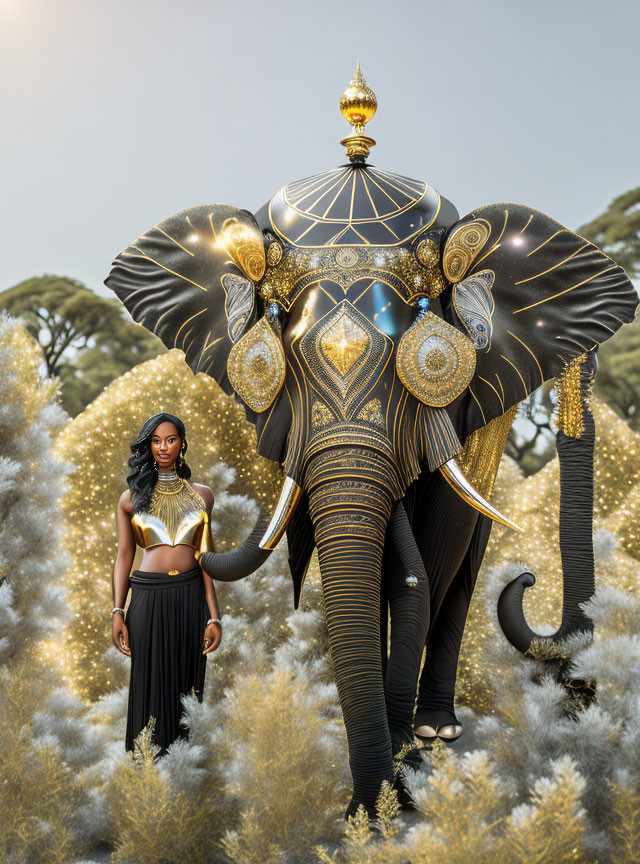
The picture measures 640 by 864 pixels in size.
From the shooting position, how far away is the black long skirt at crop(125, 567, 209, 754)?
312 centimetres

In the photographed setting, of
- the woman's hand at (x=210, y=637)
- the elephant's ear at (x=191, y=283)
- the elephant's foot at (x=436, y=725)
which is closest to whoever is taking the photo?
the woman's hand at (x=210, y=637)

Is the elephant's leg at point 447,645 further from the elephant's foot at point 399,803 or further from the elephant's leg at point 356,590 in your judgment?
the elephant's leg at point 356,590

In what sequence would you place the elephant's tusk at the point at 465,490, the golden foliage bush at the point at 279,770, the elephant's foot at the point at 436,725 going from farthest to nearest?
the elephant's foot at the point at 436,725, the elephant's tusk at the point at 465,490, the golden foliage bush at the point at 279,770

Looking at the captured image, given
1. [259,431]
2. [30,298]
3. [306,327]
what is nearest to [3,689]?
[259,431]

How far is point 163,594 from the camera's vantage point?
3.15 metres

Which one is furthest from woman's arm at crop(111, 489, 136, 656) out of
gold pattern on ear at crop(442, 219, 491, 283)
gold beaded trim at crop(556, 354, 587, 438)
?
gold beaded trim at crop(556, 354, 587, 438)

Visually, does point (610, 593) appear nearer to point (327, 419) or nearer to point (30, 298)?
point (327, 419)

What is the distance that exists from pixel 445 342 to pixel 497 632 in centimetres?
158

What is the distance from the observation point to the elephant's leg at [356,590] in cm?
270

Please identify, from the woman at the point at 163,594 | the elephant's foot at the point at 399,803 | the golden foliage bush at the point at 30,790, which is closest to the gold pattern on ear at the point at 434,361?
the woman at the point at 163,594

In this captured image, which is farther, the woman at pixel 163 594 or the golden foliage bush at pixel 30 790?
the woman at pixel 163 594

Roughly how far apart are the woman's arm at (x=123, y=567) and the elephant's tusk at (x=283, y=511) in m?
0.46

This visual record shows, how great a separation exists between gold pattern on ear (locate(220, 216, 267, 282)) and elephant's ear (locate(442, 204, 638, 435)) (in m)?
0.56

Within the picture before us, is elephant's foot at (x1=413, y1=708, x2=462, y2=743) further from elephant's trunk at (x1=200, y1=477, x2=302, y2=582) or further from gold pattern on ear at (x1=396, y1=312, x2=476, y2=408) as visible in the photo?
gold pattern on ear at (x1=396, y1=312, x2=476, y2=408)
